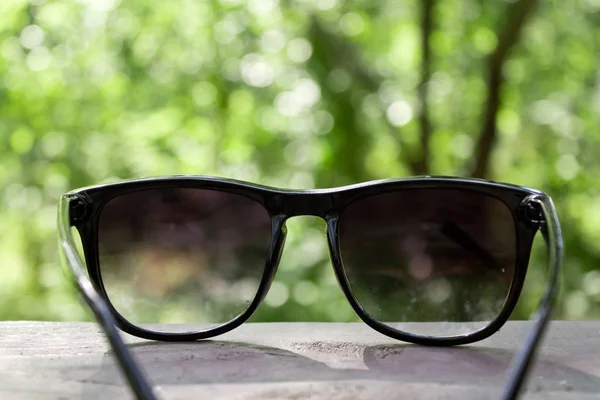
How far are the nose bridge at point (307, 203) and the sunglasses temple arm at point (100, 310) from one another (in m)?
0.22

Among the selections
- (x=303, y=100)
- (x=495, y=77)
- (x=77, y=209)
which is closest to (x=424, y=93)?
(x=495, y=77)

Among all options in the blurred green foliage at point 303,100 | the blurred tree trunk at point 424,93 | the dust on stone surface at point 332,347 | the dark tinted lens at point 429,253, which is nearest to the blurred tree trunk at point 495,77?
the blurred green foliage at point 303,100

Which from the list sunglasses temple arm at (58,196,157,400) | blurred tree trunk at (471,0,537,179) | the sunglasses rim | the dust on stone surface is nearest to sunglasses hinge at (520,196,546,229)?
the sunglasses rim

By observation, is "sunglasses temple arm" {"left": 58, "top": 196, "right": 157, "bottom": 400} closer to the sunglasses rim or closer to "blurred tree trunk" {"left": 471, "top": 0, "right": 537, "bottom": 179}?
the sunglasses rim

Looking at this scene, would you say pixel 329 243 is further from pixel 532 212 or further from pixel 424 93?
pixel 424 93

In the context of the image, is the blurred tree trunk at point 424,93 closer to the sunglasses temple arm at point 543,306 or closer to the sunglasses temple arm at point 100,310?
the sunglasses temple arm at point 543,306

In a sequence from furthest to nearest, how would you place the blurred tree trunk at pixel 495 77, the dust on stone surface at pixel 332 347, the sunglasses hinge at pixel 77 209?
the blurred tree trunk at pixel 495 77 < the sunglasses hinge at pixel 77 209 < the dust on stone surface at pixel 332 347

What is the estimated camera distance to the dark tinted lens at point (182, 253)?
630 mm

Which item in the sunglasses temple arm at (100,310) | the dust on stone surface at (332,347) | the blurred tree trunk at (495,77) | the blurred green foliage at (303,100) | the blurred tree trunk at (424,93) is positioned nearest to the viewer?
the sunglasses temple arm at (100,310)

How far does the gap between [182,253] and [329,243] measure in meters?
0.15

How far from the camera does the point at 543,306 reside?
417 mm

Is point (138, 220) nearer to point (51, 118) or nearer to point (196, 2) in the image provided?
point (196, 2)

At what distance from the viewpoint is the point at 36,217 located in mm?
3174

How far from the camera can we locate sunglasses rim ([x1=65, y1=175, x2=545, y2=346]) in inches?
23.5
